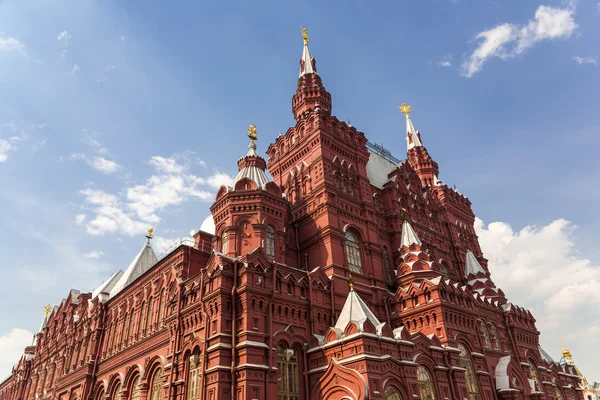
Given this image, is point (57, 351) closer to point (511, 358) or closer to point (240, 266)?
point (240, 266)

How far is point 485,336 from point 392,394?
1256cm

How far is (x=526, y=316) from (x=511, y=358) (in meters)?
7.10

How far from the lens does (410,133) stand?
152ft

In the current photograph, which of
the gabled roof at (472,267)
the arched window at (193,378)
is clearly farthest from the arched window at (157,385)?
the gabled roof at (472,267)

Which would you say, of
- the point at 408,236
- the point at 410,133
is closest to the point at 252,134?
the point at 408,236

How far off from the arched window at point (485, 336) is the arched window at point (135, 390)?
21.5 m

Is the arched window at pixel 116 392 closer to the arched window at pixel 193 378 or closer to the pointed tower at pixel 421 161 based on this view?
the arched window at pixel 193 378

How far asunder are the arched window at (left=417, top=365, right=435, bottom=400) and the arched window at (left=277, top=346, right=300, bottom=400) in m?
5.78

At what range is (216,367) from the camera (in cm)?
1906

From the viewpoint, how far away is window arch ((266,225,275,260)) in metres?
25.8

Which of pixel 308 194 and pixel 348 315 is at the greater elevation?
pixel 308 194

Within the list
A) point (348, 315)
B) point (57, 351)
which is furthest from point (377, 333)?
point (57, 351)

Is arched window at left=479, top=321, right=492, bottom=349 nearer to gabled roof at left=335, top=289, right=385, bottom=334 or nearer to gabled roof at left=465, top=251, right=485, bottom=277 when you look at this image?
gabled roof at left=465, top=251, right=485, bottom=277

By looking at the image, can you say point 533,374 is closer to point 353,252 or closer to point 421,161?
point 353,252
